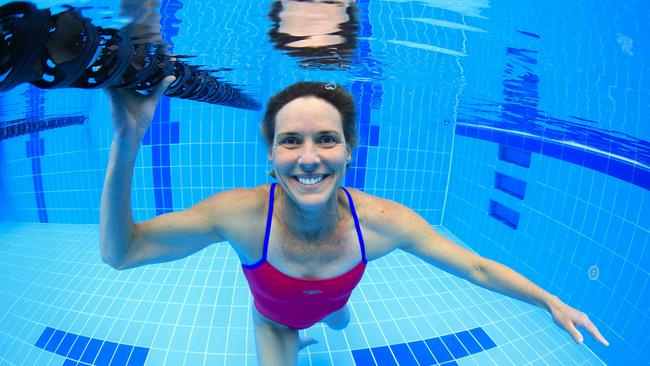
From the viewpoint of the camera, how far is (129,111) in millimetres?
1482

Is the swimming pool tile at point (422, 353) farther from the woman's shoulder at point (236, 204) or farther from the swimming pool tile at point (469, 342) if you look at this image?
the woman's shoulder at point (236, 204)

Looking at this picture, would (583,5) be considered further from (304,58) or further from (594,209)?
(594,209)

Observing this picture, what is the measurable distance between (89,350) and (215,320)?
127 cm

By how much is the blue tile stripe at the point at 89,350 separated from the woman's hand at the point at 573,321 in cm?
363

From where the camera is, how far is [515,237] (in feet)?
19.1

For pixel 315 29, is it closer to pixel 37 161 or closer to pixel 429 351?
pixel 429 351

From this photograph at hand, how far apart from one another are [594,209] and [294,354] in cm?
449

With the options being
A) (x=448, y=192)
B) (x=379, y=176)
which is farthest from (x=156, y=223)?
(x=448, y=192)

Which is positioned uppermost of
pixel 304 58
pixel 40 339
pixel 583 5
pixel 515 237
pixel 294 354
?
pixel 583 5

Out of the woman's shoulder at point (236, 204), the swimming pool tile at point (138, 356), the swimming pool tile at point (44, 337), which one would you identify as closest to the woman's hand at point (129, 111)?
the woman's shoulder at point (236, 204)

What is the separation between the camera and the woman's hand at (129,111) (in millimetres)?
1437

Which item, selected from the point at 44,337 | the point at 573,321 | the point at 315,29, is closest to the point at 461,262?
the point at 573,321

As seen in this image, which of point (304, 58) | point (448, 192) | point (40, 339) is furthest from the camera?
point (448, 192)

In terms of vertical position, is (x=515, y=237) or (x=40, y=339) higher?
(x=515, y=237)
